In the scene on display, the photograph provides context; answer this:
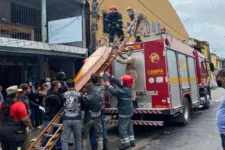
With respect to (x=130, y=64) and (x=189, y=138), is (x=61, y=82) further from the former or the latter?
(x=189, y=138)

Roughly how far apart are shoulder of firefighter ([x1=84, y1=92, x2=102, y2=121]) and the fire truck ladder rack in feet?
1.89

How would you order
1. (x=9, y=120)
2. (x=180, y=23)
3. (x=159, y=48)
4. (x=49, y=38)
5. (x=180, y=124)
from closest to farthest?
1. (x=9, y=120)
2. (x=159, y=48)
3. (x=180, y=124)
4. (x=49, y=38)
5. (x=180, y=23)

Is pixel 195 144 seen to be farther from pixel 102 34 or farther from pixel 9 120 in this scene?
pixel 102 34

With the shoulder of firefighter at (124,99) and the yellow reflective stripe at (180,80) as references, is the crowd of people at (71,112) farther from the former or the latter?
the yellow reflective stripe at (180,80)

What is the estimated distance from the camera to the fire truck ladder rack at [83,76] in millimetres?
5547

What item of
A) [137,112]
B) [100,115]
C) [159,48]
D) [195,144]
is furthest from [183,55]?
[100,115]

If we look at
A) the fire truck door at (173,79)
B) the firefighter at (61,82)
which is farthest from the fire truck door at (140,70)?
the firefighter at (61,82)

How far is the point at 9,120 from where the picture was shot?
4.47m

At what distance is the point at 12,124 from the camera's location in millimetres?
4469

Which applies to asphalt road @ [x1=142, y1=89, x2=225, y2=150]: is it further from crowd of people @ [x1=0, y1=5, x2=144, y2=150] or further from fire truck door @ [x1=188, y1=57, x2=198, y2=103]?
fire truck door @ [x1=188, y1=57, x2=198, y2=103]

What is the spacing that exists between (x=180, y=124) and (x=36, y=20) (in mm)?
7948

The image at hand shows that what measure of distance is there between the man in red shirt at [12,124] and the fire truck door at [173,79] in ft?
14.6

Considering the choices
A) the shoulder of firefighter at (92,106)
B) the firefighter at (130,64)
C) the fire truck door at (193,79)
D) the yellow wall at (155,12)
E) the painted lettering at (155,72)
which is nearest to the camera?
the shoulder of firefighter at (92,106)

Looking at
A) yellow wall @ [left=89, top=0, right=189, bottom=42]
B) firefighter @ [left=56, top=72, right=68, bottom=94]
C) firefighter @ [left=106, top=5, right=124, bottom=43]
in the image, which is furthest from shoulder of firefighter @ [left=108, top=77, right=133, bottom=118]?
yellow wall @ [left=89, top=0, right=189, bottom=42]
